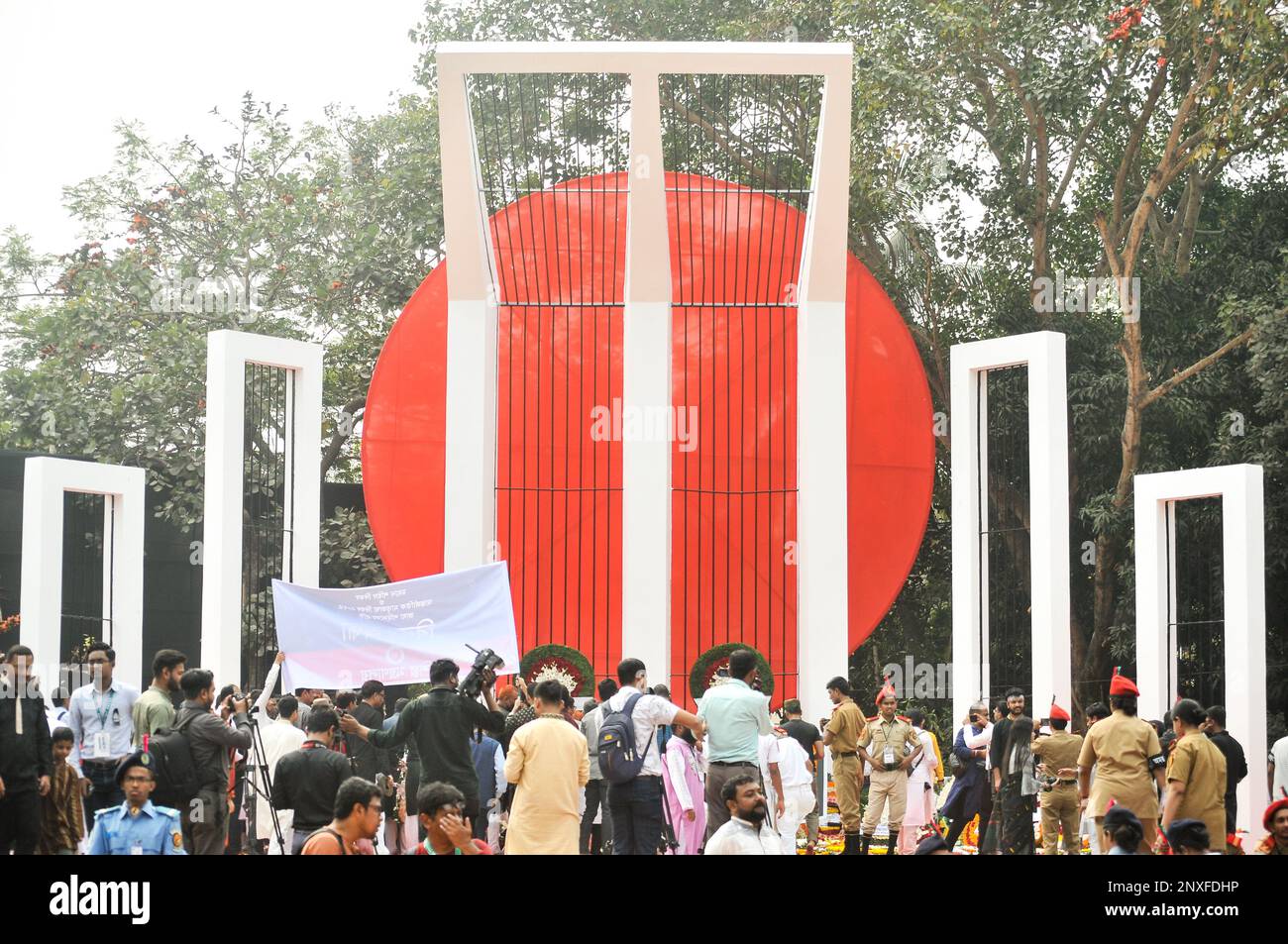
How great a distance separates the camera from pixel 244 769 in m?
11.9

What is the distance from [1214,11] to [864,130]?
544 centimetres

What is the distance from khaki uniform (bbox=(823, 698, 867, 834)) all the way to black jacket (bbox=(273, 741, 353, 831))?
550cm

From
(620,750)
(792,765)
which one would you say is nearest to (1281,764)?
(792,765)

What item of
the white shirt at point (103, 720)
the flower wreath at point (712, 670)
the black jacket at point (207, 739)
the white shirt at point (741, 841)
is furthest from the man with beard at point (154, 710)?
the flower wreath at point (712, 670)

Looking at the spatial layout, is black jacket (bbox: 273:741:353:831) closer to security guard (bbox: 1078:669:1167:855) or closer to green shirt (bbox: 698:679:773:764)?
green shirt (bbox: 698:679:773:764)

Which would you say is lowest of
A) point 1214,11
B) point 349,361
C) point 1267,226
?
point 349,361

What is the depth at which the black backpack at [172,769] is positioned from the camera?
936cm

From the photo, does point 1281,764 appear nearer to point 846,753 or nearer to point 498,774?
point 846,753

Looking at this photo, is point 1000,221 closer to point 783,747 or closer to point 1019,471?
point 1019,471

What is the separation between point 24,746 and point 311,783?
1920 mm

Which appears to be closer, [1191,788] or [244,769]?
[1191,788]

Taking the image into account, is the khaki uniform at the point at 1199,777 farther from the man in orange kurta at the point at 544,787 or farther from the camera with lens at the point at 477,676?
the camera with lens at the point at 477,676
